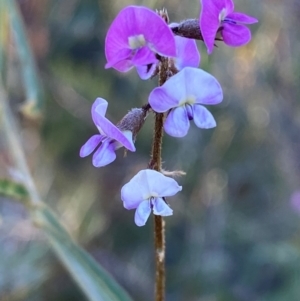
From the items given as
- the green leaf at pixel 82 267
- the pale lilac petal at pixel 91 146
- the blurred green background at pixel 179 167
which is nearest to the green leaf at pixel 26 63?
the green leaf at pixel 82 267

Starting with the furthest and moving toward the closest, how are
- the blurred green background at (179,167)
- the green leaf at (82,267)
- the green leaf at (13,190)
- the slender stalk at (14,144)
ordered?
1. the blurred green background at (179,167)
2. the slender stalk at (14,144)
3. the green leaf at (13,190)
4. the green leaf at (82,267)

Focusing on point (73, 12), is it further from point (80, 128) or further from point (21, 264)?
point (21, 264)

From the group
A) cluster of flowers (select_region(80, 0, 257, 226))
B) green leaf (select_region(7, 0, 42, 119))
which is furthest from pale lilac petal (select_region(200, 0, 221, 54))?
green leaf (select_region(7, 0, 42, 119))

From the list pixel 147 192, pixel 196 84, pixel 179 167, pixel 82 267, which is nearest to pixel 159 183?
pixel 147 192

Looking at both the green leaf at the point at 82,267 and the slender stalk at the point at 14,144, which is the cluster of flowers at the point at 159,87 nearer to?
the green leaf at the point at 82,267

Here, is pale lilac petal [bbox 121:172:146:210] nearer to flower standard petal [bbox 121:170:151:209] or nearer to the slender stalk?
flower standard petal [bbox 121:170:151:209]

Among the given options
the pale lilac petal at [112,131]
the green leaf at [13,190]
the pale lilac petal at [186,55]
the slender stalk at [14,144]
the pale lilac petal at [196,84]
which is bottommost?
the pale lilac petal at [196,84]
